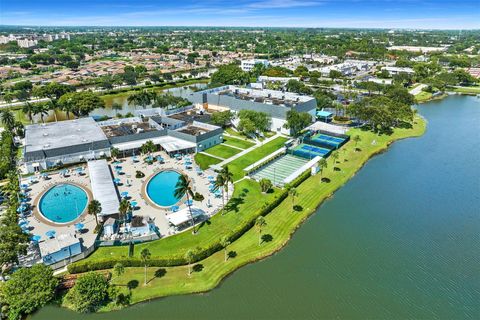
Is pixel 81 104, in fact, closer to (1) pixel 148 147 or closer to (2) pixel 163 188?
(1) pixel 148 147

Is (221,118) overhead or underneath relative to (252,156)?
overhead

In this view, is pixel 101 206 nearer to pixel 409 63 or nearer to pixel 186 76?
pixel 186 76

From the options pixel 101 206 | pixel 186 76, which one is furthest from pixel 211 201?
pixel 186 76

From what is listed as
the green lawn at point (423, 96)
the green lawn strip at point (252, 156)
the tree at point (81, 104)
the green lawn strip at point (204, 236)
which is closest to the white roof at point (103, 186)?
the green lawn strip at point (204, 236)

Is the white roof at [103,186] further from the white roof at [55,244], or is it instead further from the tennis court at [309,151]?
the tennis court at [309,151]

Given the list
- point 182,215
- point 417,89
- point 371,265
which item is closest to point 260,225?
point 182,215

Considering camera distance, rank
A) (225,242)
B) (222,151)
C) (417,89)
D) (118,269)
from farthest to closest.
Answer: (417,89), (222,151), (225,242), (118,269)
